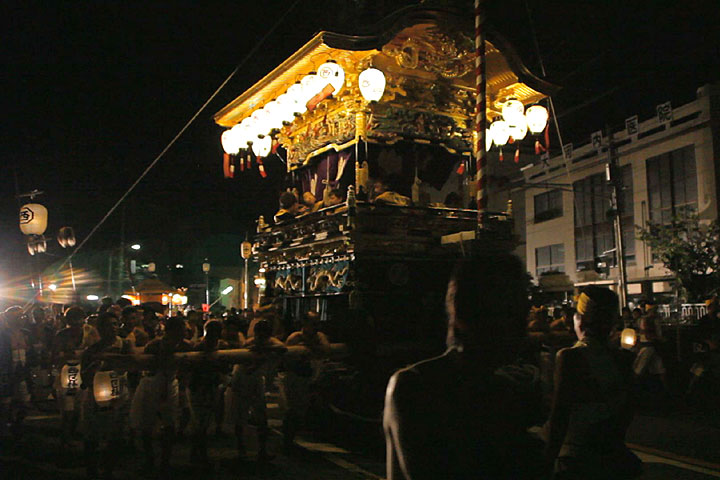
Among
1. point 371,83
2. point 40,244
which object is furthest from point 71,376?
point 40,244

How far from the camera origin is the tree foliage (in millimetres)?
20391

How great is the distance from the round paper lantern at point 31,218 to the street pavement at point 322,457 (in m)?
11.3

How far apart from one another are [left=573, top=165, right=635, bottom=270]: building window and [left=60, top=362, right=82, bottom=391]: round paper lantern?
25694 mm

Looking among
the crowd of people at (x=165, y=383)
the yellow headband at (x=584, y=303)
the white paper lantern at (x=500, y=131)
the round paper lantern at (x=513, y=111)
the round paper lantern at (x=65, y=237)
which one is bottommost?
the crowd of people at (x=165, y=383)

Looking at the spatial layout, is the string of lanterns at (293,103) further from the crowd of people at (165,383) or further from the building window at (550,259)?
the building window at (550,259)

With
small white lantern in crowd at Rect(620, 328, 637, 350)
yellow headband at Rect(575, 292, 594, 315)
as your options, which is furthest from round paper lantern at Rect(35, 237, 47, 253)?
yellow headband at Rect(575, 292, 594, 315)

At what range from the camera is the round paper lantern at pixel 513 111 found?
413 inches

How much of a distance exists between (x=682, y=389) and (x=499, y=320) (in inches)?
445

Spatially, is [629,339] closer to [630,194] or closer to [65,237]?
[65,237]

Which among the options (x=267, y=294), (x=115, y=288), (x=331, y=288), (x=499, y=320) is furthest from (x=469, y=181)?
(x=115, y=288)

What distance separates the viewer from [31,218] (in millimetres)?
18219

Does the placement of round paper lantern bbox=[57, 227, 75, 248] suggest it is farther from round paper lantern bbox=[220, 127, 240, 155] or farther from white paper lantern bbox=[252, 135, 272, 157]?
white paper lantern bbox=[252, 135, 272, 157]

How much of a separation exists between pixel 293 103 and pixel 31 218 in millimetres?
12567

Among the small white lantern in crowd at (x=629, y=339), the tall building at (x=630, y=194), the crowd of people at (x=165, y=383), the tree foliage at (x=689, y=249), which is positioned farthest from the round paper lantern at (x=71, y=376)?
the tree foliage at (x=689, y=249)
